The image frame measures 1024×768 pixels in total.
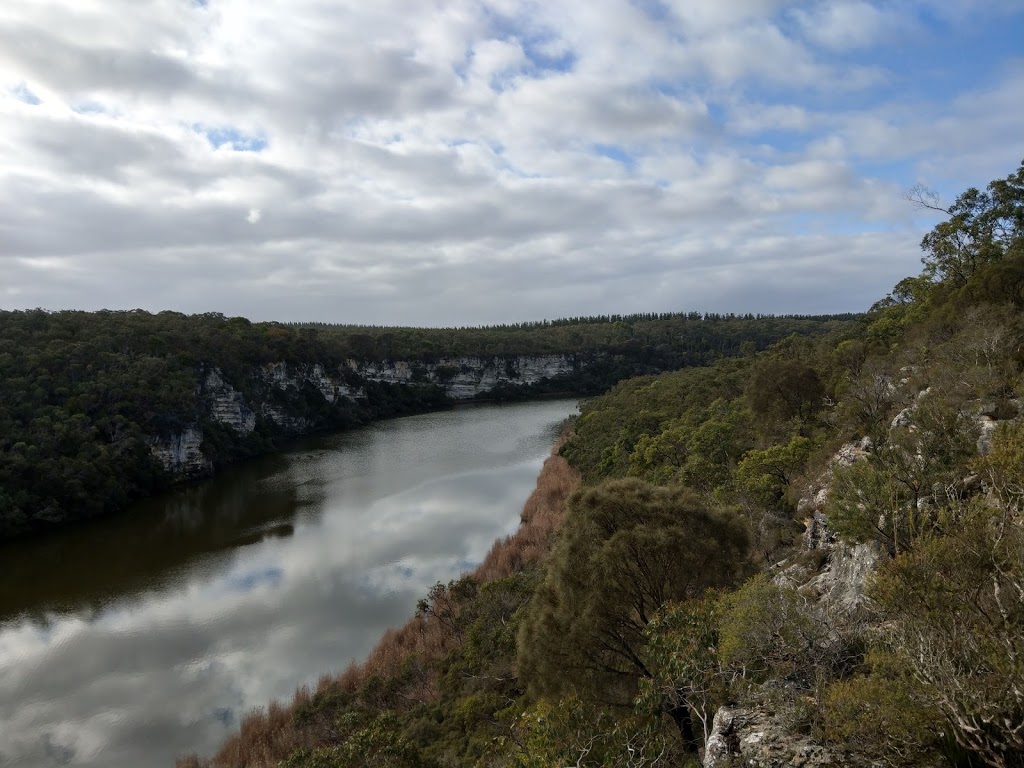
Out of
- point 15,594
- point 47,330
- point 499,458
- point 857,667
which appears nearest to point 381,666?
point 857,667

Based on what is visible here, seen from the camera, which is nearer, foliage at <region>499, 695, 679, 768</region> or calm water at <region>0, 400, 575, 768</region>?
foliage at <region>499, 695, 679, 768</region>

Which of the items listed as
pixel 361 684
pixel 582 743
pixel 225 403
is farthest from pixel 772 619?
pixel 225 403

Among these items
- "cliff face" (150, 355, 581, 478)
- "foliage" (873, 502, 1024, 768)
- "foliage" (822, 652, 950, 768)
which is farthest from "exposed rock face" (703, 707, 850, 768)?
"cliff face" (150, 355, 581, 478)

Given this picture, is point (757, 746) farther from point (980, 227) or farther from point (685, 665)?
point (980, 227)

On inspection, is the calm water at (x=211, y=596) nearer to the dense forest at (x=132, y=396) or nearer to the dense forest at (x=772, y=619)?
the dense forest at (x=132, y=396)

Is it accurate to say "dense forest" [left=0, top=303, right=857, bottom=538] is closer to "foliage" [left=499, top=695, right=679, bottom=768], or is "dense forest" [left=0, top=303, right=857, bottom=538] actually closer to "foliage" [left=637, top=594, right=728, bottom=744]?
"foliage" [left=499, top=695, right=679, bottom=768]

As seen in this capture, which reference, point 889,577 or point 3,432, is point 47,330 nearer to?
point 3,432

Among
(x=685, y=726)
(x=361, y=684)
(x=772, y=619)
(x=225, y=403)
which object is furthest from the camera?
(x=225, y=403)
